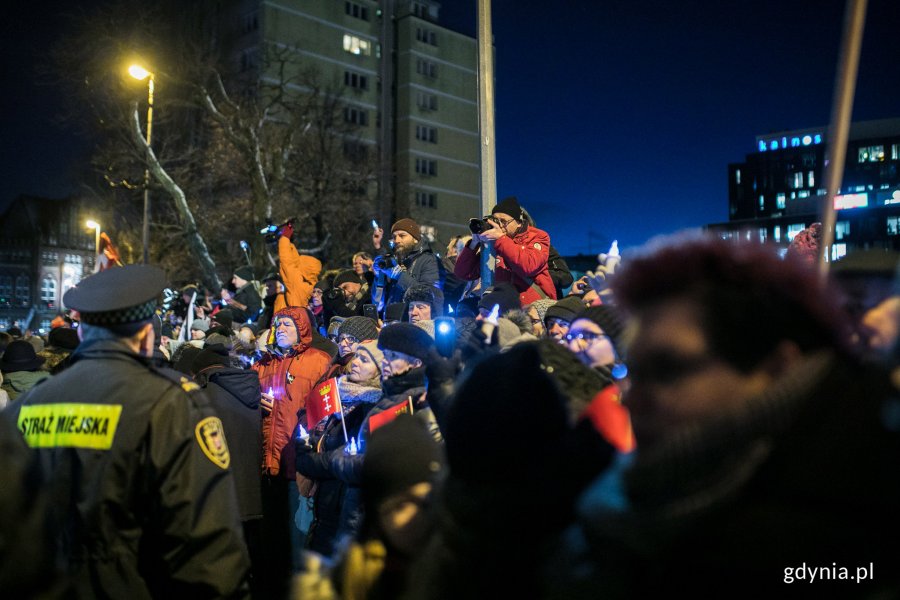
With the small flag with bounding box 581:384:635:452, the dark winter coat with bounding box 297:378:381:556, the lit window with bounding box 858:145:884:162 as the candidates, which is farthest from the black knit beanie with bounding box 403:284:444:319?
the lit window with bounding box 858:145:884:162

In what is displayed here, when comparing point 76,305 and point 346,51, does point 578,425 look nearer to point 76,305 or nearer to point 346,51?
point 76,305

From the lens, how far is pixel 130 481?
293cm

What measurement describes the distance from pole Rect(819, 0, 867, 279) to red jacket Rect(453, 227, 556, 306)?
3.84 meters

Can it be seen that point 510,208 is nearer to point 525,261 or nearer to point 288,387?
point 525,261

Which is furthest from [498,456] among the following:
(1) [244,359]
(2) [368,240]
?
(2) [368,240]

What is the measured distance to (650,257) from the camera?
5.16 ft

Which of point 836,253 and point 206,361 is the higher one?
point 836,253

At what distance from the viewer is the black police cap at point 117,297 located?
10.4 feet

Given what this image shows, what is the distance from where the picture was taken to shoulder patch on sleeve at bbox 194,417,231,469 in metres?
3.10

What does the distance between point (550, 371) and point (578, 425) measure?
0.48 m

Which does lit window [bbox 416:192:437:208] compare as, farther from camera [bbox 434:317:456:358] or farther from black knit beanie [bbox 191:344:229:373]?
camera [bbox 434:317:456:358]

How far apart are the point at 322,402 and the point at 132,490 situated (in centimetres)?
236

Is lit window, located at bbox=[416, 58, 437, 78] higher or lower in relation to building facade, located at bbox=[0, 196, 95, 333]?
higher

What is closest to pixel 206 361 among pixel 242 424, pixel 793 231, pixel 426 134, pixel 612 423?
pixel 242 424
